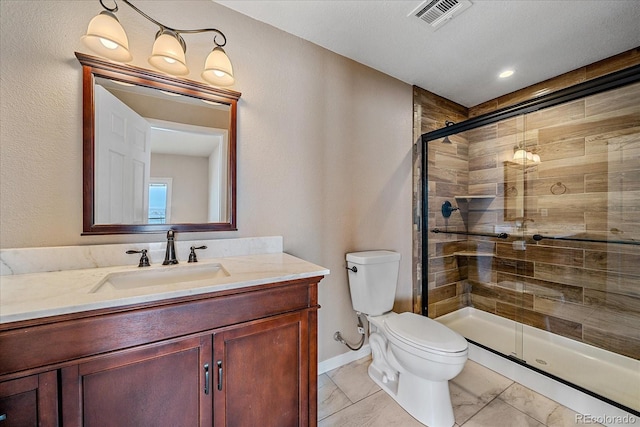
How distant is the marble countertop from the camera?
69 centimetres

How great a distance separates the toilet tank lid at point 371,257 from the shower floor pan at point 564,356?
1034 mm

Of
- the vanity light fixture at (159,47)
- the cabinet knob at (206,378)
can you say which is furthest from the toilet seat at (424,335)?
the vanity light fixture at (159,47)

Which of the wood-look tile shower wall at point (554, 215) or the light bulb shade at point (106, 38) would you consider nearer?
the light bulb shade at point (106, 38)

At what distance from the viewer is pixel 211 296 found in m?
0.89

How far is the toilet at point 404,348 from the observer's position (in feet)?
4.26

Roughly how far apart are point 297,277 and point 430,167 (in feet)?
5.83

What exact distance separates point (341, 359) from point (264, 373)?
40.5 inches

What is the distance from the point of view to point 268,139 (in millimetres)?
1559

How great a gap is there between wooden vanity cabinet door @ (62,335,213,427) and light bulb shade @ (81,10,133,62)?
3.94ft

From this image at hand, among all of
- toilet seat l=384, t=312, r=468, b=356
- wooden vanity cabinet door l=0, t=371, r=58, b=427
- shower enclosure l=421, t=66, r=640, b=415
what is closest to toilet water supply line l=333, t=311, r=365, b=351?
toilet seat l=384, t=312, r=468, b=356

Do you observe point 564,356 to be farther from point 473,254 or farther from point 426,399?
point 426,399

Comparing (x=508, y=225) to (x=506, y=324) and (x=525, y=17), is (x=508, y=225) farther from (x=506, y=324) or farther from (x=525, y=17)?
(x=525, y=17)

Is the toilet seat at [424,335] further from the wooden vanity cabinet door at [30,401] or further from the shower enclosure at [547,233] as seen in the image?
the wooden vanity cabinet door at [30,401]

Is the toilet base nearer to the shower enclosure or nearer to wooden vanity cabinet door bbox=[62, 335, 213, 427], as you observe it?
the shower enclosure
